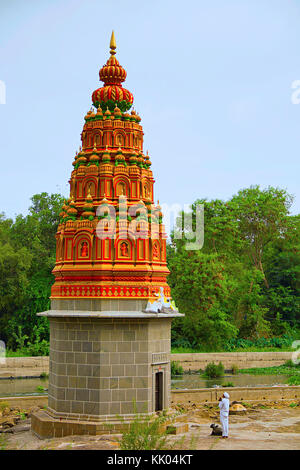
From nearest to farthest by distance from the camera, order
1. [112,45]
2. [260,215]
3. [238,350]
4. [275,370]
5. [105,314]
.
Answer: [105,314]
[112,45]
[275,370]
[238,350]
[260,215]

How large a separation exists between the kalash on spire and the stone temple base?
18.1 inches

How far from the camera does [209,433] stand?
1577 cm

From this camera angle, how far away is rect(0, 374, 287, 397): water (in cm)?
2811

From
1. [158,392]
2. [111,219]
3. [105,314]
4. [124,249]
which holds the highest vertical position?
[111,219]

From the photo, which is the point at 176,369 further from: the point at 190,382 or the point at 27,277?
the point at 27,277

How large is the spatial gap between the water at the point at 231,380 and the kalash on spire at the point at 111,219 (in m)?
13.7

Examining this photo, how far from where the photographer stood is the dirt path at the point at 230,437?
1359 cm

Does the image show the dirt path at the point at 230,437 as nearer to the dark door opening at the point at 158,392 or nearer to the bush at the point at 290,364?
the dark door opening at the point at 158,392

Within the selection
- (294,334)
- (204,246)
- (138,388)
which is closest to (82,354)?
(138,388)

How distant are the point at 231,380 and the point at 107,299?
1813cm

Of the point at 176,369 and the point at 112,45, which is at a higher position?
the point at 112,45

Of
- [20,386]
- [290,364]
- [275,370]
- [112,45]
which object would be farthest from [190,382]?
[112,45]

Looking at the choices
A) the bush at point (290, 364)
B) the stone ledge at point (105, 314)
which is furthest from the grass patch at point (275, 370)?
the stone ledge at point (105, 314)

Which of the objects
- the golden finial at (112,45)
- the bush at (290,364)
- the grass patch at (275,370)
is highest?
the golden finial at (112,45)
